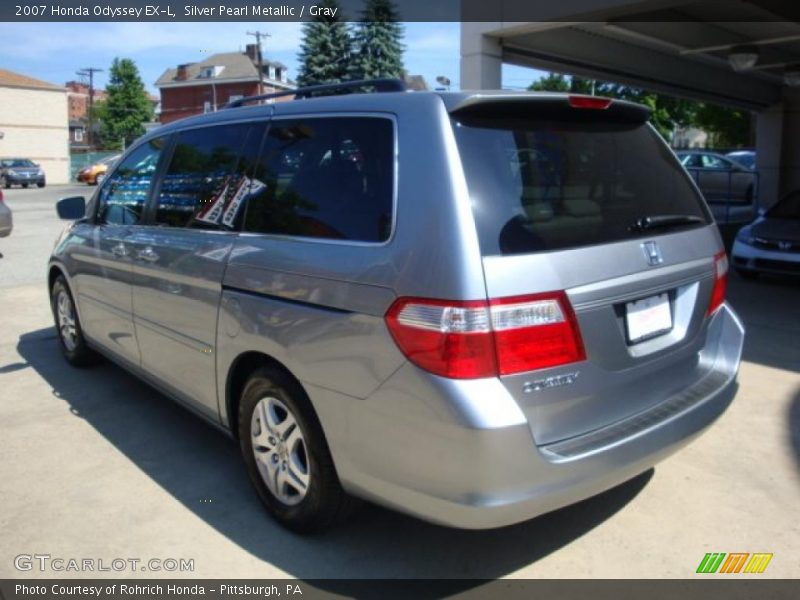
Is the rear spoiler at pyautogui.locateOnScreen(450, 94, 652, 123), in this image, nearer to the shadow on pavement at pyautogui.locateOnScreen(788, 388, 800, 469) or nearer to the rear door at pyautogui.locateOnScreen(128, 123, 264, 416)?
the rear door at pyautogui.locateOnScreen(128, 123, 264, 416)

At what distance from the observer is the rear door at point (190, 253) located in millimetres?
3518

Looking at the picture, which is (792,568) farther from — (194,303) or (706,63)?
(706,63)

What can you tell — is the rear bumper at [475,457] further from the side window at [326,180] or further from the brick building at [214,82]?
the brick building at [214,82]

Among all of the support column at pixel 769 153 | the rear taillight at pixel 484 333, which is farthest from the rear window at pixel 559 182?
the support column at pixel 769 153

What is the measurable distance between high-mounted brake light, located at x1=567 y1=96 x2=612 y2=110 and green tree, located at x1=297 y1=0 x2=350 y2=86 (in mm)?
45644

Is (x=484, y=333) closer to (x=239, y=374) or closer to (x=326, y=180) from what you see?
(x=326, y=180)

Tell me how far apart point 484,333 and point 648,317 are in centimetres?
86

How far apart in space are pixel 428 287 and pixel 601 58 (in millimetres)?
8489

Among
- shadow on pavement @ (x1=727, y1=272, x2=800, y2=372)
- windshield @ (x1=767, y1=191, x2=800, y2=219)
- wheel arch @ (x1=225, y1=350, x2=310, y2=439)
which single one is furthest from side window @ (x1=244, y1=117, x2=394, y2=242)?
windshield @ (x1=767, y1=191, x2=800, y2=219)

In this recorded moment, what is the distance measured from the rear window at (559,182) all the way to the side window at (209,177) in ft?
4.35

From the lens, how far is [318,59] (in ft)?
156

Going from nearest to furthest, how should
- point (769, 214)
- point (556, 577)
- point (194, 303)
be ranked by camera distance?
point (556, 577) < point (194, 303) < point (769, 214)

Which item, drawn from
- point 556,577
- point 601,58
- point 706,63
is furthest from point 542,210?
point 706,63

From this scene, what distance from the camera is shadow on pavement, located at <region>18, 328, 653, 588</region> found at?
303 cm
